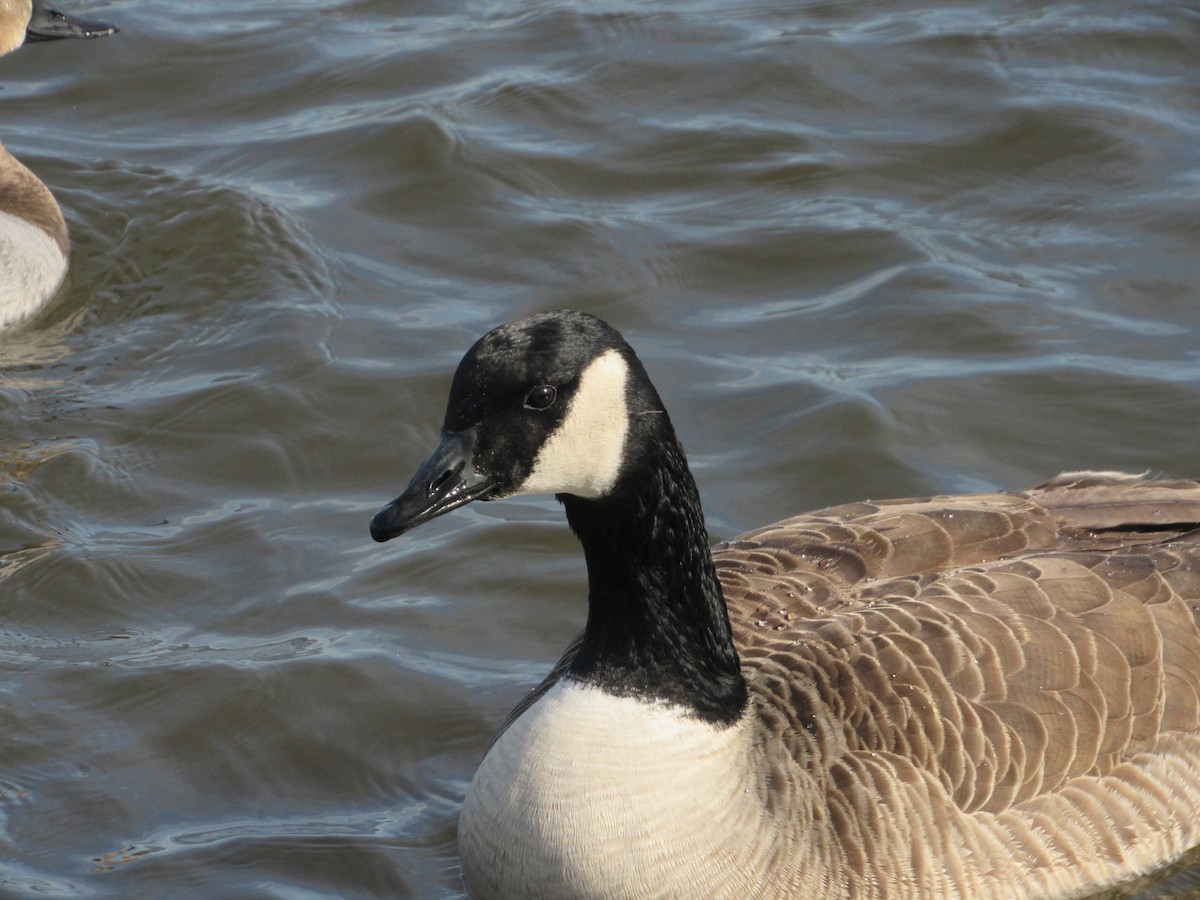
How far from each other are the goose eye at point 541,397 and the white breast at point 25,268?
19.5 feet

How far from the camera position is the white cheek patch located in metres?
4.55

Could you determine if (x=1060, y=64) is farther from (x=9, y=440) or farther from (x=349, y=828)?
(x=349, y=828)

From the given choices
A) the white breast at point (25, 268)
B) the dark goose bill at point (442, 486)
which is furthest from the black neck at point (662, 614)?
the white breast at point (25, 268)

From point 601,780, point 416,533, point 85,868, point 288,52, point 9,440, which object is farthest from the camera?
point 288,52

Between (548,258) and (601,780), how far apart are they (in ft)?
17.3

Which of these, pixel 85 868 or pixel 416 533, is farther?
pixel 416 533

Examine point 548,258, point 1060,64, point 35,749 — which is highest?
point 1060,64

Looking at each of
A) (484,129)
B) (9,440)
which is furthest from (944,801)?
(484,129)

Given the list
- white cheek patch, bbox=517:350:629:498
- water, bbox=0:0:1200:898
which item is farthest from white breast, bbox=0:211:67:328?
white cheek patch, bbox=517:350:629:498

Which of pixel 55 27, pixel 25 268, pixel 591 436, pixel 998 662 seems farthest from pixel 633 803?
pixel 55 27

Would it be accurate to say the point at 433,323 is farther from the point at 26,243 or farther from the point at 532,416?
the point at 532,416

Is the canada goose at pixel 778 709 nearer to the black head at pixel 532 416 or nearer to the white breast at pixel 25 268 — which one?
the black head at pixel 532 416

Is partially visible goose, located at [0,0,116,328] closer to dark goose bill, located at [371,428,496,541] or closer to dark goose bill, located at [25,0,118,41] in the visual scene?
dark goose bill, located at [25,0,118,41]

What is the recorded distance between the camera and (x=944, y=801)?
486 centimetres
